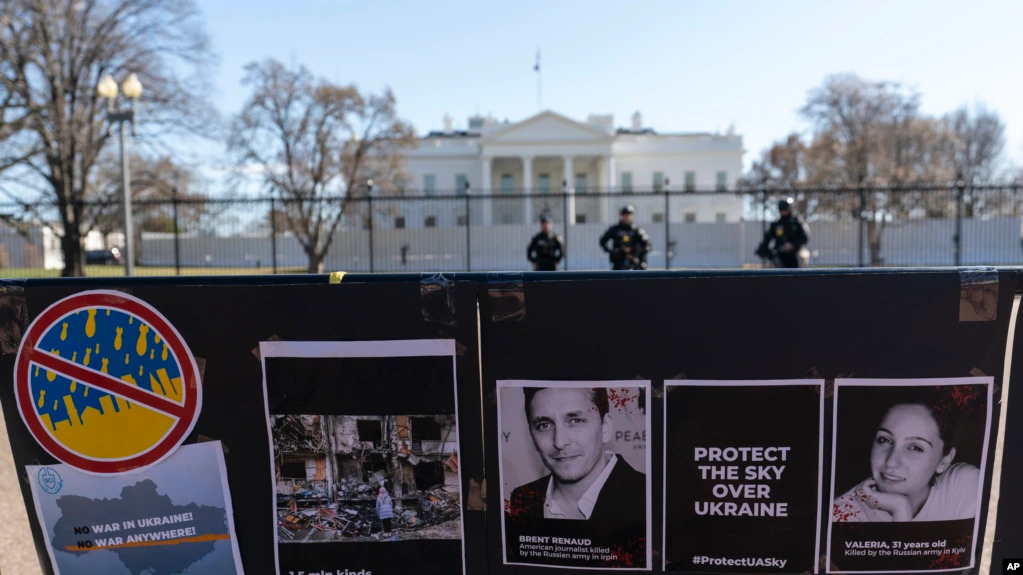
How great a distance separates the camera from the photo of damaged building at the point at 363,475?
8.34 ft

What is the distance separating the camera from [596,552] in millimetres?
2578

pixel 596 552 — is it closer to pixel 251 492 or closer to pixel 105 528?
pixel 251 492

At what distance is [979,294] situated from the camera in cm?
242

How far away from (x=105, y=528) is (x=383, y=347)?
128 cm

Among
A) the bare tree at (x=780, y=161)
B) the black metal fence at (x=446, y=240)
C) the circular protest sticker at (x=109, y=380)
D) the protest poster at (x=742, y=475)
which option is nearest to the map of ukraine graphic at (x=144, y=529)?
the circular protest sticker at (x=109, y=380)

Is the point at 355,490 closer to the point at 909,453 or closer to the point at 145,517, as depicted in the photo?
the point at 145,517

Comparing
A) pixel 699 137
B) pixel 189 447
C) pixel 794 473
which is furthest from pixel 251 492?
pixel 699 137

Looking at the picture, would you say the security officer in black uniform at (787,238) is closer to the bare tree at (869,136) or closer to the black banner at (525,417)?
the black banner at (525,417)

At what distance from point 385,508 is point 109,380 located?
43.0 inches

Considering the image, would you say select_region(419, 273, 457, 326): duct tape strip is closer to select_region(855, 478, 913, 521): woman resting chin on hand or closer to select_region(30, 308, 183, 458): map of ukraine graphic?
select_region(30, 308, 183, 458): map of ukraine graphic

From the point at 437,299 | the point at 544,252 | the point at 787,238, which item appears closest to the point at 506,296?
the point at 437,299

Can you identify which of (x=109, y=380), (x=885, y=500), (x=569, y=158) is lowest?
(x=885, y=500)

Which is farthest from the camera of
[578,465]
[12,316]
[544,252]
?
[544,252]

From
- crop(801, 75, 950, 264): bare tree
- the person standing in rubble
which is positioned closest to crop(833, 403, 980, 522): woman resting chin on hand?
the person standing in rubble
